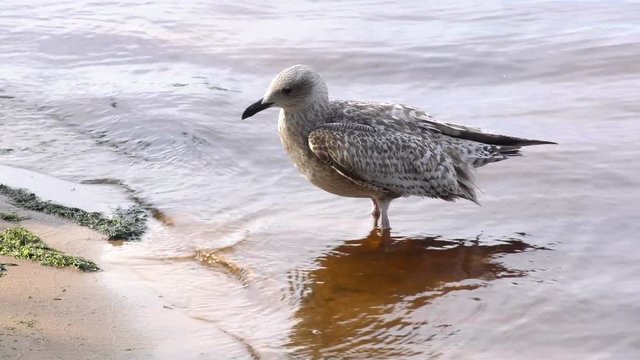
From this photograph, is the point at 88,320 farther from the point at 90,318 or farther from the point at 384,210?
the point at 384,210

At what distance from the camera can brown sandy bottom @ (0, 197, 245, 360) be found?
5039mm

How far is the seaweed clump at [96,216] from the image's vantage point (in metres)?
7.29

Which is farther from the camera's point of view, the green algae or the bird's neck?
the bird's neck

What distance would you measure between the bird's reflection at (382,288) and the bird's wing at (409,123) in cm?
82

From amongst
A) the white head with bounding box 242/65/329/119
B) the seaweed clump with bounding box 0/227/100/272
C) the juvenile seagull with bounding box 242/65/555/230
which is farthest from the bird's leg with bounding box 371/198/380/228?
the seaweed clump with bounding box 0/227/100/272

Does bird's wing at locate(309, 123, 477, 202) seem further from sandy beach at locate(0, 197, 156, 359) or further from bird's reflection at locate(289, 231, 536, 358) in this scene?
sandy beach at locate(0, 197, 156, 359)

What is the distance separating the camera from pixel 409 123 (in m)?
7.92

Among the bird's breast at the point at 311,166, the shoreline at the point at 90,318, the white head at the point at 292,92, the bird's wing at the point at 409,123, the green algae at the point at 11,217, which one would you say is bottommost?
the shoreline at the point at 90,318

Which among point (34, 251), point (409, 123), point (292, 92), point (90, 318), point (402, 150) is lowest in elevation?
point (90, 318)

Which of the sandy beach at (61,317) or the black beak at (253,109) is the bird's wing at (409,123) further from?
the sandy beach at (61,317)

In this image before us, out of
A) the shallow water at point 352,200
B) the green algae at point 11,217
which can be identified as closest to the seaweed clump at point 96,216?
the shallow water at point 352,200

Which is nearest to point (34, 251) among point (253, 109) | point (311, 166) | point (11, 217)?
point (11, 217)

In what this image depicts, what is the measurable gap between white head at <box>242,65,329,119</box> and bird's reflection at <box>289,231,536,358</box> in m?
1.11

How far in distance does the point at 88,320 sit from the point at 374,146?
289cm
